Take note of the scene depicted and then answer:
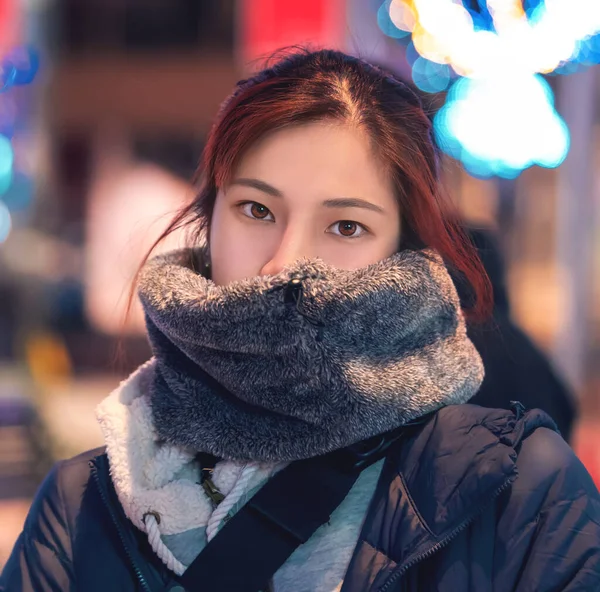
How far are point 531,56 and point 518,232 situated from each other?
3248 millimetres

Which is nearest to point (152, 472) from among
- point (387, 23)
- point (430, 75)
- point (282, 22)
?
point (430, 75)

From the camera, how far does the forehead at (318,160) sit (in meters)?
1.03

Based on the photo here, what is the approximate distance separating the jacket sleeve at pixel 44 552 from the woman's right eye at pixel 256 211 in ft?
1.54

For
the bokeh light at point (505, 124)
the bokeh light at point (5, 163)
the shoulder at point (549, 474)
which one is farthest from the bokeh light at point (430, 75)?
the bokeh light at point (5, 163)

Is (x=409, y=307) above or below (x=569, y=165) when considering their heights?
above

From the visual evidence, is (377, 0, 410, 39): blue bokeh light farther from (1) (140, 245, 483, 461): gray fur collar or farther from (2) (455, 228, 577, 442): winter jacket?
(1) (140, 245, 483, 461): gray fur collar

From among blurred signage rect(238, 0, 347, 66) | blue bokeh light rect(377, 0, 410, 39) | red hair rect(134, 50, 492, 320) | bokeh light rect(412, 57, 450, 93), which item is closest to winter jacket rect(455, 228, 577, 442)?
red hair rect(134, 50, 492, 320)

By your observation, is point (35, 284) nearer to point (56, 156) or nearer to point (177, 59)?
point (56, 156)

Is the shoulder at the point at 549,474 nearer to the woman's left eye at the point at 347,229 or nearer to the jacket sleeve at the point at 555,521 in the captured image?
the jacket sleeve at the point at 555,521

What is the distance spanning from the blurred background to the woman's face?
0.80 ft

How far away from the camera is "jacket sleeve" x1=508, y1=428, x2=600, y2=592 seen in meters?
0.88

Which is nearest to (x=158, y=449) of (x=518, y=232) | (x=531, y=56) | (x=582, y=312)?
(x=531, y=56)

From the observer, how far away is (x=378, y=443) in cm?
103

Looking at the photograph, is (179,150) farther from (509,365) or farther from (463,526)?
(463,526)
